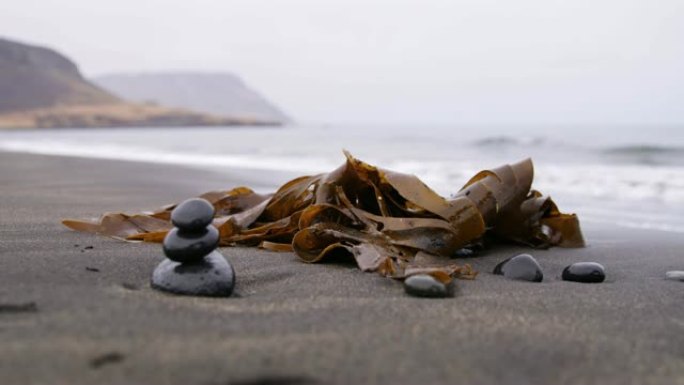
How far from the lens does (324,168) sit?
10617mm

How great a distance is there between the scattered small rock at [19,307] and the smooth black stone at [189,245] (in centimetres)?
42

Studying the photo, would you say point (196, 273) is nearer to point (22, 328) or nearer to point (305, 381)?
point (22, 328)

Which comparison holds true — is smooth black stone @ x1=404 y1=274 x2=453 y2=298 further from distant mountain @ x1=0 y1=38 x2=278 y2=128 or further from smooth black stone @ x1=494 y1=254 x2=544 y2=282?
distant mountain @ x1=0 y1=38 x2=278 y2=128

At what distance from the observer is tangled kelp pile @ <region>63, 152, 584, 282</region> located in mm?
2531

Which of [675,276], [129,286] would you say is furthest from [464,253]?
[129,286]

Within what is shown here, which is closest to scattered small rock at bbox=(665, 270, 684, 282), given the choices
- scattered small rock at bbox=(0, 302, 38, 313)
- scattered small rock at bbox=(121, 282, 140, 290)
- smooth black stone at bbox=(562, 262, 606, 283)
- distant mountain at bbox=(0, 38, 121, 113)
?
smooth black stone at bbox=(562, 262, 606, 283)

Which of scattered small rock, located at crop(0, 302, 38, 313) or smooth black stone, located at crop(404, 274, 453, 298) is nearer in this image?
scattered small rock, located at crop(0, 302, 38, 313)

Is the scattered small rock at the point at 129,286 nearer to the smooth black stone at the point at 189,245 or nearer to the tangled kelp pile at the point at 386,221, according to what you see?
the smooth black stone at the point at 189,245

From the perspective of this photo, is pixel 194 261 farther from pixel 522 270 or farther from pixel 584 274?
pixel 584 274

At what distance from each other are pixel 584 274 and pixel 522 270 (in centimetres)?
24

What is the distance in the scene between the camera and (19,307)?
1.57m

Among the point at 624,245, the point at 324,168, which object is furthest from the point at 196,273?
the point at 324,168

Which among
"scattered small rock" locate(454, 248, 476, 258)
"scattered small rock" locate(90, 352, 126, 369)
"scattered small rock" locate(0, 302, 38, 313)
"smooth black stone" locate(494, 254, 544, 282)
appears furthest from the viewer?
"scattered small rock" locate(454, 248, 476, 258)

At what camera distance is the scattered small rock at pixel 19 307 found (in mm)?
1545
